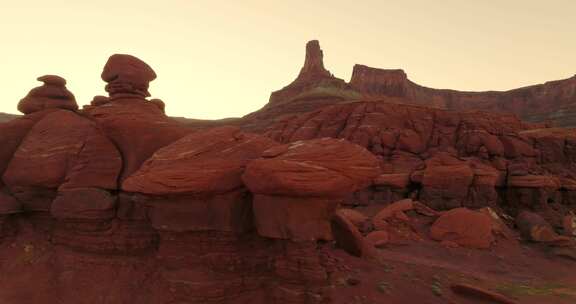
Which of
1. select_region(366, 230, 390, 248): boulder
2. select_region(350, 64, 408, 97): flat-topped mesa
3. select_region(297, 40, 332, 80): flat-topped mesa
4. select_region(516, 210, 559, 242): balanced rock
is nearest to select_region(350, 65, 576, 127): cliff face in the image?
select_region(350, 64, 408, 97): flat-topped mesa

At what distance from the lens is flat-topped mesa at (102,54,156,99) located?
8591 millimetres

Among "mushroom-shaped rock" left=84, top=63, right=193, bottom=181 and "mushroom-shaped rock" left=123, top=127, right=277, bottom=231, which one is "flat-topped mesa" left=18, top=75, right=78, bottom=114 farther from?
"mushroom-shaped rock" left=123, top=127, right=277, bottom=231

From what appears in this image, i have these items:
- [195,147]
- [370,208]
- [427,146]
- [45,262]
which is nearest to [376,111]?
[427,146]

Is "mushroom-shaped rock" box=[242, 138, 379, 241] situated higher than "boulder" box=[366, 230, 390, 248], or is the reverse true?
"mushroom-shaped rock" box=[242, 138, 379, 241]

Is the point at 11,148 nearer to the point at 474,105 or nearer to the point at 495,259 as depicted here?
the point at 495,259

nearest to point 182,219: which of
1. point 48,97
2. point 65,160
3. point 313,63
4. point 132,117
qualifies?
point 132,117

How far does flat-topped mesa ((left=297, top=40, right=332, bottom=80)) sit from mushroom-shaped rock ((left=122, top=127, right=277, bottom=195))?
73.4 meters

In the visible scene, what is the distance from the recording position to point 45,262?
23.4 feet

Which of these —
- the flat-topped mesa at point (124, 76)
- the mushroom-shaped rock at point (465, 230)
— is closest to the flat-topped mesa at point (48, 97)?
the flat-topped mesa at point (124, 76)

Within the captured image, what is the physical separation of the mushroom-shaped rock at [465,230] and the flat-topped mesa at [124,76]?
14.2 metres

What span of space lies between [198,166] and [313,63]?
82821 millimetres

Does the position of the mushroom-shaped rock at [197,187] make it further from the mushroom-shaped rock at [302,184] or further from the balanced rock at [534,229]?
the balanced rock at [534,229]

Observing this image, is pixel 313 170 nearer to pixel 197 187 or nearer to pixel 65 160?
pixel 197 187

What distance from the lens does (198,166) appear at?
606 centimetres
